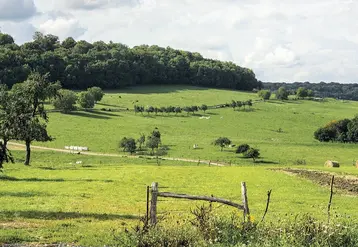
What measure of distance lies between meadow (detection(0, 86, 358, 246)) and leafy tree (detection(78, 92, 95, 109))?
2.96 metres

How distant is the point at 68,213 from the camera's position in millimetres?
26906

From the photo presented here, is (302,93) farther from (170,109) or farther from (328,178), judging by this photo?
(328,178)

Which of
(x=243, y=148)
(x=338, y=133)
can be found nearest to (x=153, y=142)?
(x=243, y=148)

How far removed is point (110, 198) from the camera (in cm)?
3478

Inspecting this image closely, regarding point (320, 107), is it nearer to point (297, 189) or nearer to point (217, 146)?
point (217, 146)

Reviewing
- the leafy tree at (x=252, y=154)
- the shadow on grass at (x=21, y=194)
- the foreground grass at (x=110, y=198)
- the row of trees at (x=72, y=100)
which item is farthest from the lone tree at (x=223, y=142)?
the shadow on grass at (x=21, y=194)

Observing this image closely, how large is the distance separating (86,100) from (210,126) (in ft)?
112

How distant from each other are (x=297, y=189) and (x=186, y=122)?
86224mm

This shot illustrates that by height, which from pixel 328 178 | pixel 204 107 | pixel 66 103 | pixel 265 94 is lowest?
pixel 328 178

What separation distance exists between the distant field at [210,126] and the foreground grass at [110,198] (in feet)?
117

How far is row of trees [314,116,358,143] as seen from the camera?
378 ft

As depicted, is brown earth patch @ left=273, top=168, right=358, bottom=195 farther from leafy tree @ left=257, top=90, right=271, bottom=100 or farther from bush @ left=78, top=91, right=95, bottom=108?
leafy tree @ left=257, top=90, right=271, bottom=100

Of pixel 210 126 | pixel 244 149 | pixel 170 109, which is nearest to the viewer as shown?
pixel 244 149

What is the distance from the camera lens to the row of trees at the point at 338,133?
115m
